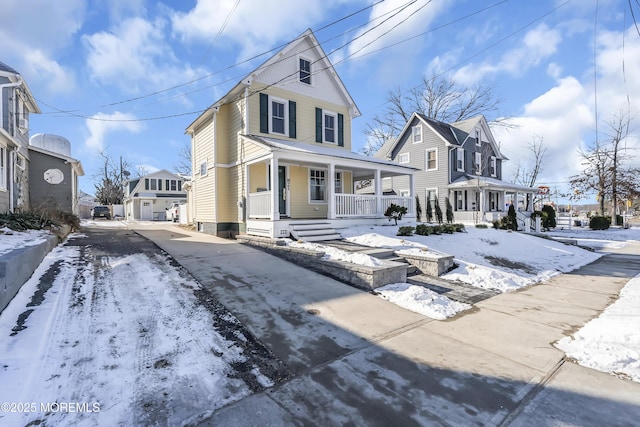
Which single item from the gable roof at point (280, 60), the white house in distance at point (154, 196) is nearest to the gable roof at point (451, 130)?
the gable roof at point (280, 60)

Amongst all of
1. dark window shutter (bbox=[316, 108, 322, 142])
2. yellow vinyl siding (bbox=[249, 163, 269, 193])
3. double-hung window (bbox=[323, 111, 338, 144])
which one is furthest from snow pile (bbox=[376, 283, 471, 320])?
double-hung window (bbox=[323, 111, 338, 144])

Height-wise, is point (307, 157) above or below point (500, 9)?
below

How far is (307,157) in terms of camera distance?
404 inches

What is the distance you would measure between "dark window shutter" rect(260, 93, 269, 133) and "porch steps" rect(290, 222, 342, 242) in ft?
14.8

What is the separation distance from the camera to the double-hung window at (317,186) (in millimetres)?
13078

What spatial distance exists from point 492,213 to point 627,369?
2030 cm

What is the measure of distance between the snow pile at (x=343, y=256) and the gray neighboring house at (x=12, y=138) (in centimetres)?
1007

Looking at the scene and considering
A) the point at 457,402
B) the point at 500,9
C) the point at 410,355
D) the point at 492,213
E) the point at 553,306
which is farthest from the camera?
the point at 492,213

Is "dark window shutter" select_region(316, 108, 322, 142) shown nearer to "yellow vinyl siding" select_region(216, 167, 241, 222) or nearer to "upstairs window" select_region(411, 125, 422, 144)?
"yellow vinyl siding" select_region(216, 167, 241, 222)

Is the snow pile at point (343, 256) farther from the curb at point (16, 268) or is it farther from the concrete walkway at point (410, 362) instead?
the curb at point (16, 268)

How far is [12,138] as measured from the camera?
10.9 m

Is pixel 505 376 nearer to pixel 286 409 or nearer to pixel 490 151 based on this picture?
pixel 286 409

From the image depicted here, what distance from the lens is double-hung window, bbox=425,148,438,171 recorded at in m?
23.2

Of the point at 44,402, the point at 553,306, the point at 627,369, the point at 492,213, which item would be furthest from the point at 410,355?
the point at 492,213
